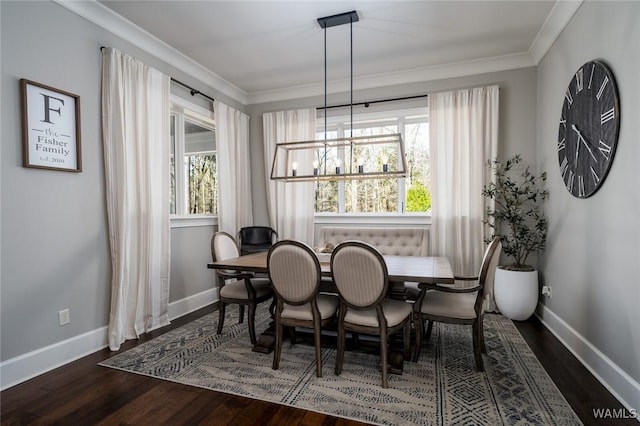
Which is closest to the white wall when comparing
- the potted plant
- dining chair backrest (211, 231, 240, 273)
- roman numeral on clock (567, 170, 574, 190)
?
roman numeral on clock (567, 170, 574, 190)

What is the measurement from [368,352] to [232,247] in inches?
65.7

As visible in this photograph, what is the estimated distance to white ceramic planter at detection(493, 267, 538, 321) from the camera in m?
3.26

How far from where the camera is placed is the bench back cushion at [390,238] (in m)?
3.65

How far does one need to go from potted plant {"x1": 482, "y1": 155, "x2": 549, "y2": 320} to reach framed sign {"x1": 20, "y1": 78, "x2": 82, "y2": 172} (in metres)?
3.92

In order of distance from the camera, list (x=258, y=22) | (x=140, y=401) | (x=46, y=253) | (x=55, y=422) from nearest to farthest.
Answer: (x=55, y=422), (x=140, y=401), (x=46, y=253), (x=258, y=22)

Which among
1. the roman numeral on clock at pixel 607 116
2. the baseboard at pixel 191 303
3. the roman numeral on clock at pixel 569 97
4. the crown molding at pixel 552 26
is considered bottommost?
the baseboard at pixel 191 303

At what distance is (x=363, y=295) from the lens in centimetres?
215

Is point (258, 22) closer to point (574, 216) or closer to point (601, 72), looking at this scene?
point (601, 72)

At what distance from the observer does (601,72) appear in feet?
7.06

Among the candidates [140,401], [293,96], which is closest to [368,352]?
[140,401]

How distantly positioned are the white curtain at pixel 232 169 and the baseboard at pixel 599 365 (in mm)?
3612

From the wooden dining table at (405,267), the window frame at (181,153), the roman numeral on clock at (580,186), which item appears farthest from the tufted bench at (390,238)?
the window frame at (181,153)

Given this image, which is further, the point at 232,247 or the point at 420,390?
the point at 232,247

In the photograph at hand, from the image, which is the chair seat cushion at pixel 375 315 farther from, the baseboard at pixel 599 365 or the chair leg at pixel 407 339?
the baseboard at pixel 599 365
